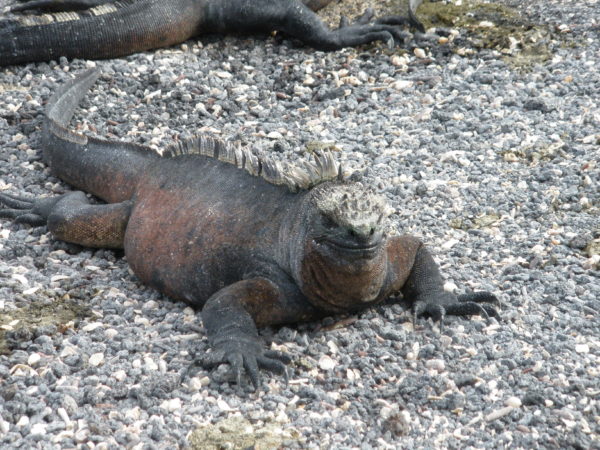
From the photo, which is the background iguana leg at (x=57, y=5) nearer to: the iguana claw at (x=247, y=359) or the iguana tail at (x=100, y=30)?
the iguana tail at (x=100, y=30)

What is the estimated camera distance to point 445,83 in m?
6.89

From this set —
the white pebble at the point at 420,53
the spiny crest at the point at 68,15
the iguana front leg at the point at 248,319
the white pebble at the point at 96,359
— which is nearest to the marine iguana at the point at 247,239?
the iguana front leg at the point at 248,319

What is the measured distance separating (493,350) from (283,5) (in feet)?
15.4

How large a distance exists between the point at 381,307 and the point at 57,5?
5.04 meters

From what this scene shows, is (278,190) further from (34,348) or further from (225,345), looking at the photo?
(34,348)

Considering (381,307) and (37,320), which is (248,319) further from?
(37,320)

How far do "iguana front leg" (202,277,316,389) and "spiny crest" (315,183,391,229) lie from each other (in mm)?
519

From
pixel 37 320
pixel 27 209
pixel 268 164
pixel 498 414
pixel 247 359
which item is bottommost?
pixel 27 209

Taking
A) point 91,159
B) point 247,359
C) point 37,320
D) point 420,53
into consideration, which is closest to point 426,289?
point 247,359

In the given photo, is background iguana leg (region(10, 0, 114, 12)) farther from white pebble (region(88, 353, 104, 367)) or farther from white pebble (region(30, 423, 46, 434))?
white pebble (region(30, 423, 46, 434))

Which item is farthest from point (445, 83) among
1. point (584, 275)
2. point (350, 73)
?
point (584, 275)

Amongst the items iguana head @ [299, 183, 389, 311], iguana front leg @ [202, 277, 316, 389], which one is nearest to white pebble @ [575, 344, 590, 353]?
iguana head @ [299, 183, 389, 311]

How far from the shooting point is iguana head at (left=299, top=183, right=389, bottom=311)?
3822 millimetres

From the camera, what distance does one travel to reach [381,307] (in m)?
4.50
